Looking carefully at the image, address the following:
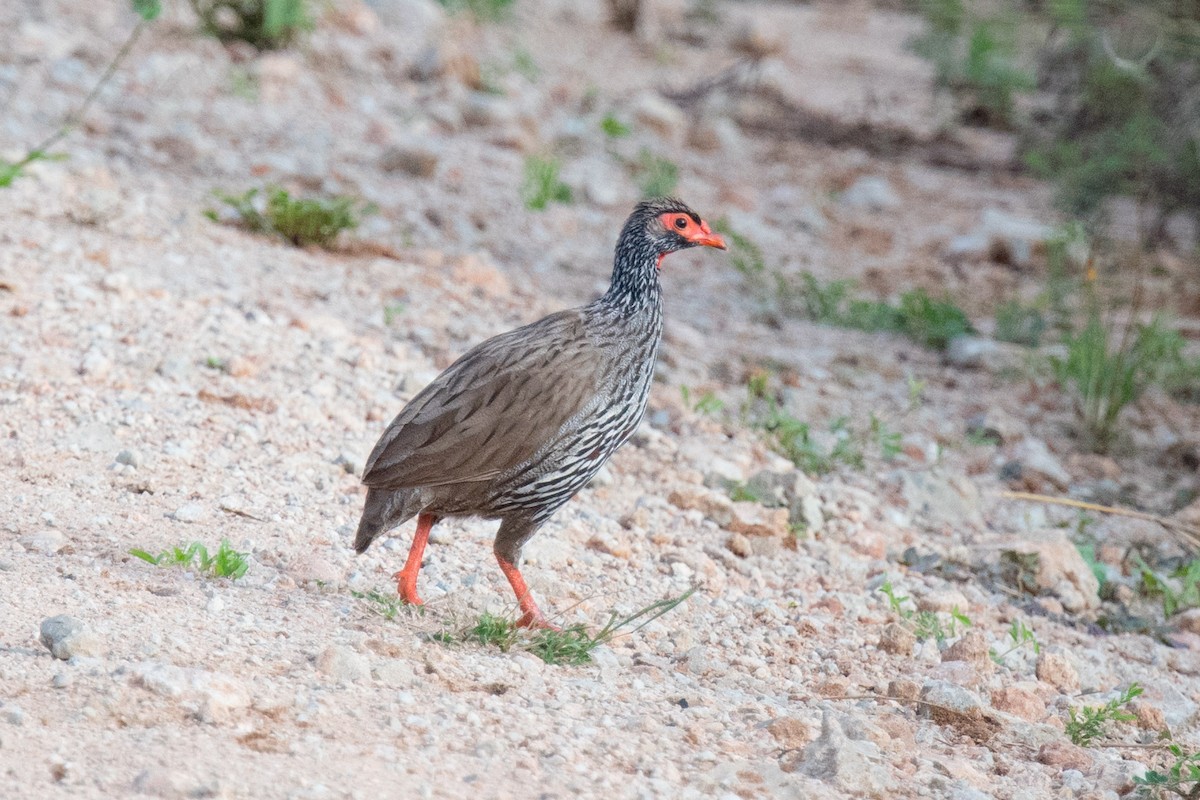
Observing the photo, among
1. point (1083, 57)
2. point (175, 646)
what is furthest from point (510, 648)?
point (1083, 57)

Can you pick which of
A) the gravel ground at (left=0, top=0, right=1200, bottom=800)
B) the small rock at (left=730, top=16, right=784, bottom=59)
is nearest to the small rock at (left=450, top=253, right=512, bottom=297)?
the gravel ground at (left=0, top=0, right=1200, bottom=800)

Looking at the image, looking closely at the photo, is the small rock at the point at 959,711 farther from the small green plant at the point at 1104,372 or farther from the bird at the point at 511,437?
the small green plant at the point at 1104,372

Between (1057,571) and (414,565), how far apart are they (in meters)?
2.87

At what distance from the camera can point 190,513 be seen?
5199mm

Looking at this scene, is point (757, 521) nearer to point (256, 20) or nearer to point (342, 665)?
point (342, 665)

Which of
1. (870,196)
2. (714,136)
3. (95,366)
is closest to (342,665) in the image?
(95,366)

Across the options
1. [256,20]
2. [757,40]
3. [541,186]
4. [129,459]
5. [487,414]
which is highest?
[757,40]

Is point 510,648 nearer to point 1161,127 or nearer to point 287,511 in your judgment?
point 287,511

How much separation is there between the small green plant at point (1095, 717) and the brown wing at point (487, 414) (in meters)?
1.89

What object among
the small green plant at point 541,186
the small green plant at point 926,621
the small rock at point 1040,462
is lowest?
the small green plant at point 926,621

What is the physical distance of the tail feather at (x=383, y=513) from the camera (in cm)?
485

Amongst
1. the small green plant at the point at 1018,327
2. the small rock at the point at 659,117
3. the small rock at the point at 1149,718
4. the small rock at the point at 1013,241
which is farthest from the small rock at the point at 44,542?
the small rock at the point at 659,117

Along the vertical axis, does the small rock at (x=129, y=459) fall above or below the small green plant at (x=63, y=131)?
below

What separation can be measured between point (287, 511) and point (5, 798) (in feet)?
7.08
